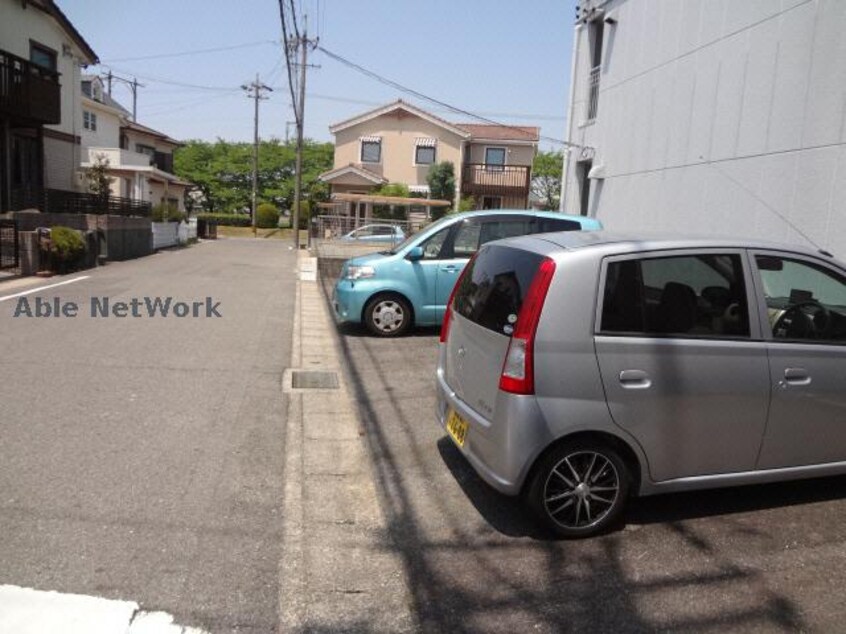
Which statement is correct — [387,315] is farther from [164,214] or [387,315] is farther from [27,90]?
[164,214]

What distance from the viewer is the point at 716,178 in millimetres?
9375

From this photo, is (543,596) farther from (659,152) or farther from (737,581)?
(659,152)

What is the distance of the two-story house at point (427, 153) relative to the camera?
38.1m

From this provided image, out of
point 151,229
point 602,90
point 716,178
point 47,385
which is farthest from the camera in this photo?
point 151,229

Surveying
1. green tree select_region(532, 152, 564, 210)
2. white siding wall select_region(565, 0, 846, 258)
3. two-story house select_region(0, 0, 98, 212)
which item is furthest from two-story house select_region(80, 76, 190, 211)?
green tree select_region(532, 152, 564, 210)

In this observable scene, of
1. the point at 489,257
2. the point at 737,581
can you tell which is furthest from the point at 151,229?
the point at 737,581

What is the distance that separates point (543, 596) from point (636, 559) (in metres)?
0.64

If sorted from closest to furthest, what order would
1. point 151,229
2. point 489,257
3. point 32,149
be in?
1. point 489,257
2. point 32,149
3. point 151,229

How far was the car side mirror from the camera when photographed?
9.09 metres

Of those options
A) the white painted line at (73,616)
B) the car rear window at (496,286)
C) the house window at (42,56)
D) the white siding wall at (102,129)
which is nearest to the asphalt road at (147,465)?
the white painted line at (73,616)

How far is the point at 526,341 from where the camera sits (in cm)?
352

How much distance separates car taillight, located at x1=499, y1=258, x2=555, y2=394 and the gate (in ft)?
47.7

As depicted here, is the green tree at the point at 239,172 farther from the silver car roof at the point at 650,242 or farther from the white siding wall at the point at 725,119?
the silver car roof at the point at 650,242

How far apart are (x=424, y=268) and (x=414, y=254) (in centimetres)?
22
